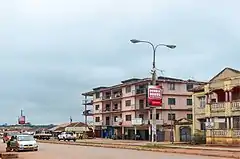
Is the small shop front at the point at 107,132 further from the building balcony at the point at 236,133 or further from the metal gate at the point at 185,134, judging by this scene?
the building balcony at the point at 236,133

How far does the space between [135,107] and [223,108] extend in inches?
1567

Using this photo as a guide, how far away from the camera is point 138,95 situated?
296ft

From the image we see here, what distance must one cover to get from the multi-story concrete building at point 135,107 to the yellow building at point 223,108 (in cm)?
2077

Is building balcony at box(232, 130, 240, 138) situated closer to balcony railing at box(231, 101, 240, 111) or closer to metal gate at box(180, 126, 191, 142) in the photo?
balcony railing at box(231, 101, 240, 111)

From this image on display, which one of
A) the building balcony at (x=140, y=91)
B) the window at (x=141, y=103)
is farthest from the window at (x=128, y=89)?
the window at (x=141, y=103)

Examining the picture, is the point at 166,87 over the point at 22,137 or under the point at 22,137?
over

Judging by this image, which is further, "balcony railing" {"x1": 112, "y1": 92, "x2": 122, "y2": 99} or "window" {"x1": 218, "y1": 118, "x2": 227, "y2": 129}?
"balcony railing" {"x1": 112, "y1": 92, "x2": 122, "y2": 99}

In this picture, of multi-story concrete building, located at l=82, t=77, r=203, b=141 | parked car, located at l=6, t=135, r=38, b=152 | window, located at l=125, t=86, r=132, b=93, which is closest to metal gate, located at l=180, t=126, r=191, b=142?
multi-story concrete building, located at l=82, t=77, r=203, b=141

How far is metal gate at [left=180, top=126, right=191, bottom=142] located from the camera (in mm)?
64875

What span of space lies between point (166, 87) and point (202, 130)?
87.1 feet

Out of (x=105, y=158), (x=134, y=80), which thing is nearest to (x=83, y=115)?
(x=134, y=80)

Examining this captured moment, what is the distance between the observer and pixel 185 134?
65.6 meters

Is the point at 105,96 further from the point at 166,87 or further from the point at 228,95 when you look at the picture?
the point at 228,95

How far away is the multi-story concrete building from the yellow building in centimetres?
2077
